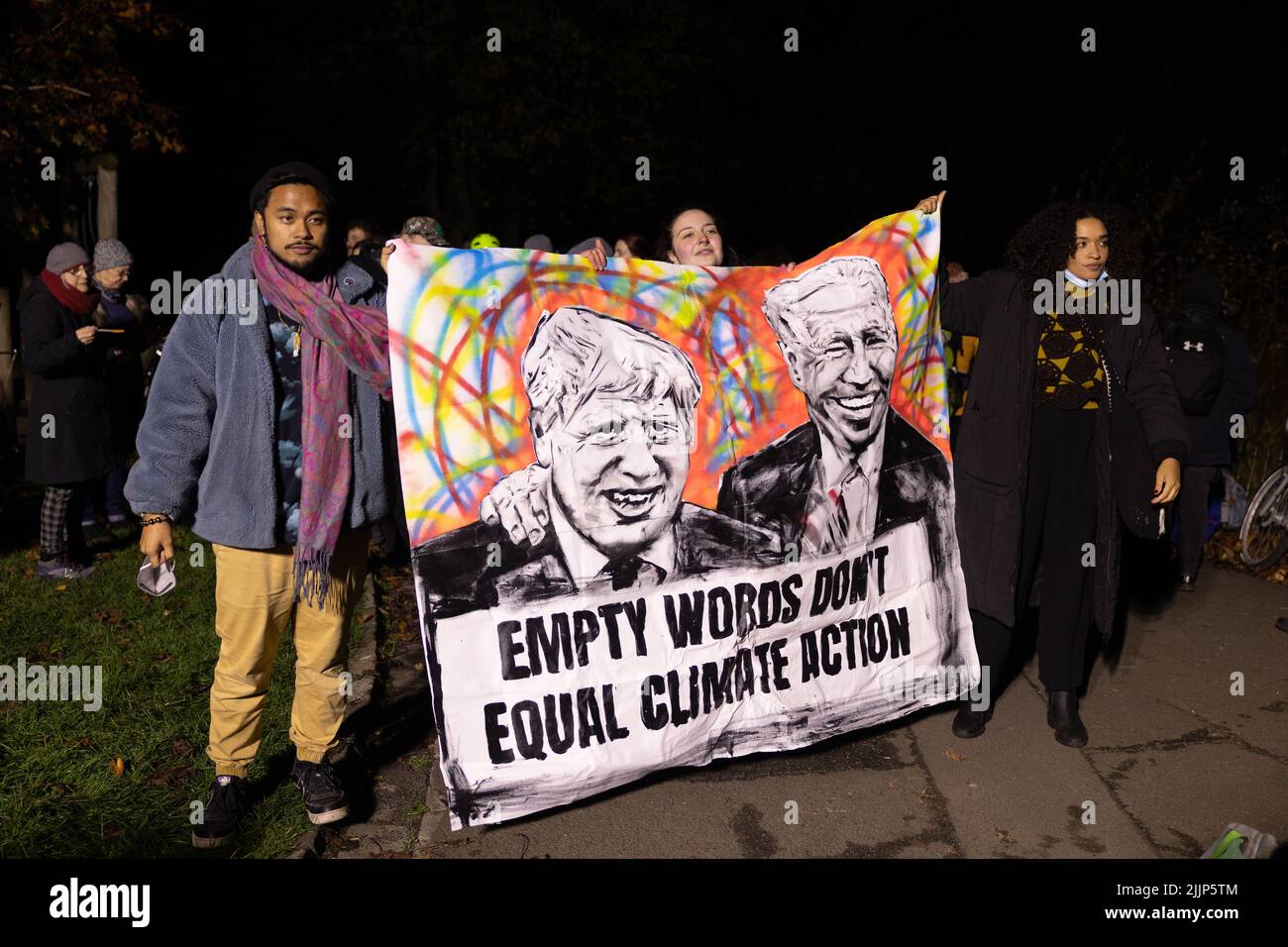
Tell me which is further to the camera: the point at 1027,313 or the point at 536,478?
the point at 1027,313

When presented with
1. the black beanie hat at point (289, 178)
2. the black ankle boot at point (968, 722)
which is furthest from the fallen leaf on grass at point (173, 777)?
the black ankle boot at point (968, 722)

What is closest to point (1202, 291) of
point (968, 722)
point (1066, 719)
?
point (1066, 719)

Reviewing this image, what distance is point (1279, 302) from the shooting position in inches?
388

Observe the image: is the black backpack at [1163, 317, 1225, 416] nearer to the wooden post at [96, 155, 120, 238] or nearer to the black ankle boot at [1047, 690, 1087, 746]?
the black ankle boot at [1047, 690, 1087, 746]

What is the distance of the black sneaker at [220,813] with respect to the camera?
4.05 m

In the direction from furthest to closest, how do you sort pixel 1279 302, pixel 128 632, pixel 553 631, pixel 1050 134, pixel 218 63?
pixel 1050 134 < pixel 218 63 < pixel 1279 302 < pixel 128 632 < pixel 553 631

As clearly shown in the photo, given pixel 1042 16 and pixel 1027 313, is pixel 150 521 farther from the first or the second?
pixel 1042 16

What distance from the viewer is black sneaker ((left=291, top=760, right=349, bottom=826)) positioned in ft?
13.6

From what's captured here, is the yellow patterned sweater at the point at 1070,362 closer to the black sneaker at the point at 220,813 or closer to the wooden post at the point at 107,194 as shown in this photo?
the black sneaker at the point at 220,813

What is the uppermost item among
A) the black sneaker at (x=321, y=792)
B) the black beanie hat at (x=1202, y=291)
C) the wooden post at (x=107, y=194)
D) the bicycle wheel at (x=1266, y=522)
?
the wooden post at (x=107, y=194)

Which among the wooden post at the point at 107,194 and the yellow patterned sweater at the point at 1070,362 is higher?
the wooden post at the point at 107,194

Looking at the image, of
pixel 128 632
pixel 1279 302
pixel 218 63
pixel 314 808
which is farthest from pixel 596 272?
pixel 218 63

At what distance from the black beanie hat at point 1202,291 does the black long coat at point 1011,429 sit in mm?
2442
